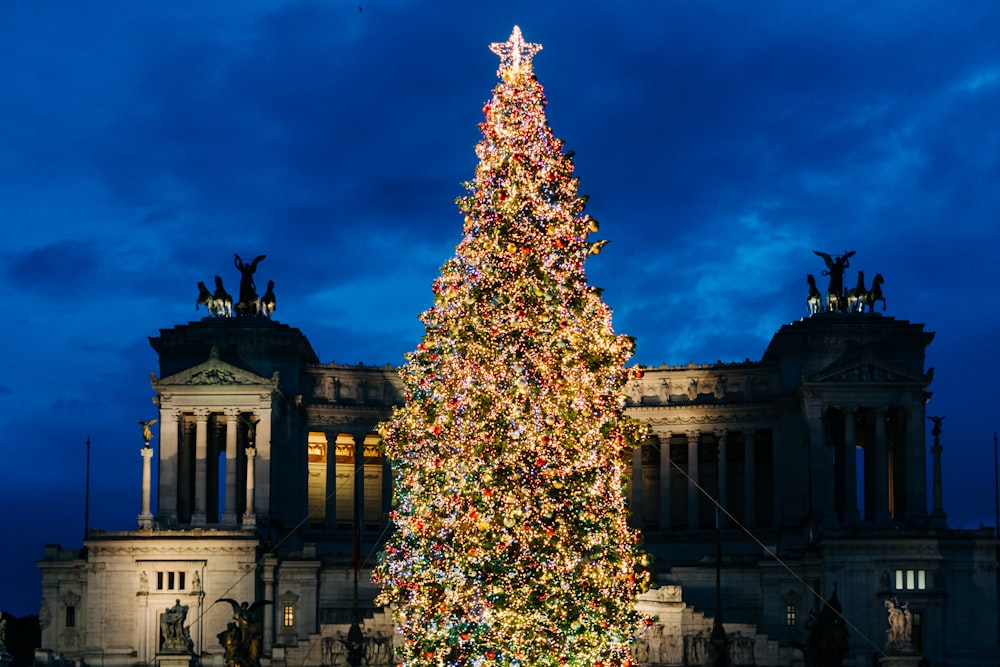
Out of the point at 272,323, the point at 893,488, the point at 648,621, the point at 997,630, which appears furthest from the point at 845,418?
the point at 648,621

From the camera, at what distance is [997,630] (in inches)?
4326

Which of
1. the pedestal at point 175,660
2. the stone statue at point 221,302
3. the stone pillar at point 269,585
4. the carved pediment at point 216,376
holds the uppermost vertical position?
the stone statue at point 221,302

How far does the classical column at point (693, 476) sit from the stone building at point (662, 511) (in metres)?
0.15

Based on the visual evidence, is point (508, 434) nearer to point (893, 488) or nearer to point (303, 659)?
point (303, 659)

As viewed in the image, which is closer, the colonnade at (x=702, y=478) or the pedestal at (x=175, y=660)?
the pedestal at (x=175, y=660)

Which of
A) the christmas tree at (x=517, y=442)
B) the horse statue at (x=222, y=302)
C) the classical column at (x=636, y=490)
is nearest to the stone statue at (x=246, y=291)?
the horse statue at (x=222, y=302)

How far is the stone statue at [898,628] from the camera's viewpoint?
324 ft

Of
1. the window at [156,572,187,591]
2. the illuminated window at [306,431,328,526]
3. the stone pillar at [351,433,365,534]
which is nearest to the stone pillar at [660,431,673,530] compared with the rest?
the stone pillar at [351,433,365,534]

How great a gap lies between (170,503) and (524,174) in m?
67.4

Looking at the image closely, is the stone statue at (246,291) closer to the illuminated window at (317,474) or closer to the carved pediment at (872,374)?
the illuminated window at (317,474)

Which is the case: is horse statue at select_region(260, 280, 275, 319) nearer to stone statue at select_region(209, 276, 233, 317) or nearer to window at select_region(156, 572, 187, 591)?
stone statue at select_region(209, 276, 233, 317)

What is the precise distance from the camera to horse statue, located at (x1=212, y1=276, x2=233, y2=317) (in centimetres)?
12781

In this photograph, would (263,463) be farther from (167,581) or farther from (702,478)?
(702,478)

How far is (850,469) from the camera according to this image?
121 metres
